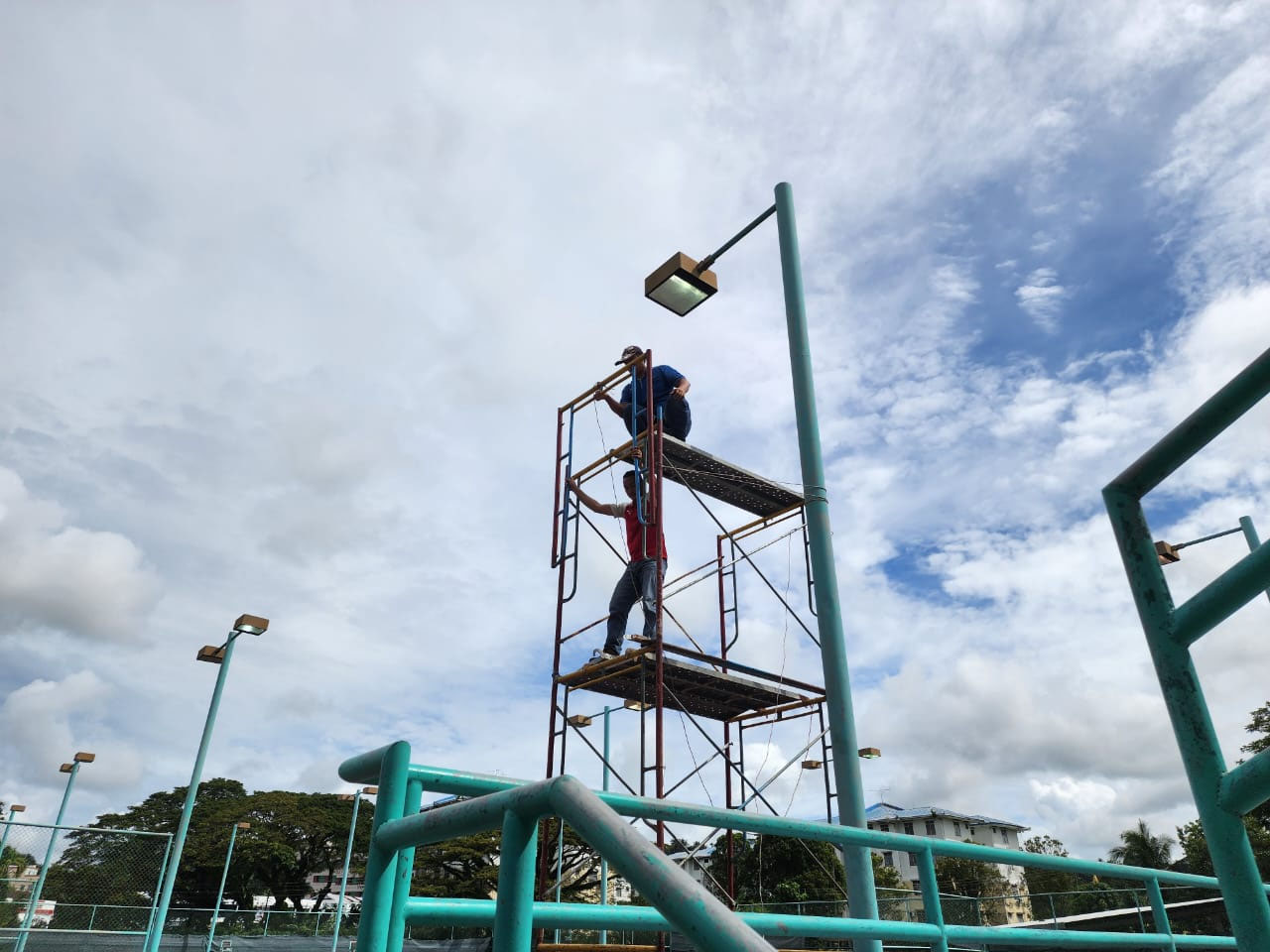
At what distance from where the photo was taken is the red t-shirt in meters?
10.0

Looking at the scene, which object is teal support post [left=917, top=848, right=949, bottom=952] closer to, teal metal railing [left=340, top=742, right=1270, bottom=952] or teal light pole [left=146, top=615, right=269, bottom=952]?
teal metal railing [left=340, top=742, right=1270, bottom=952]

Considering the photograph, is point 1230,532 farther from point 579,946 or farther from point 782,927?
point 782,927

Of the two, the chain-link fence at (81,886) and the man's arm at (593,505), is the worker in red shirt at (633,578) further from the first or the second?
the chain-link fence at (81,886)

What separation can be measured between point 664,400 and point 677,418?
1.07ft

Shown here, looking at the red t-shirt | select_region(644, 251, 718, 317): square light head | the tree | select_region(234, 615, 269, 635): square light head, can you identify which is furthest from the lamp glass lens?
the tree

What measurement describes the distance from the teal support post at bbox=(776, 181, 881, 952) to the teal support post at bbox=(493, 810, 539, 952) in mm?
2688

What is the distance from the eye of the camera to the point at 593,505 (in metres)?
10.8

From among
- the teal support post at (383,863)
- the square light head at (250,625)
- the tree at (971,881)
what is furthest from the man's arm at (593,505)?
the tree at (971,881)

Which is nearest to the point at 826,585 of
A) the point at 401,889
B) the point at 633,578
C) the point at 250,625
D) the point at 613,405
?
the point at 401,889

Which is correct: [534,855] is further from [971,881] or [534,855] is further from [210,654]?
[971,881]

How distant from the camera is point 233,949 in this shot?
1012 inches

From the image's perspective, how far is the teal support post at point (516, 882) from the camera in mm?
1488

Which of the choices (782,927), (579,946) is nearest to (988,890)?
(579,946)

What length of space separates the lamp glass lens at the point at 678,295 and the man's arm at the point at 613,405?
3656mm
